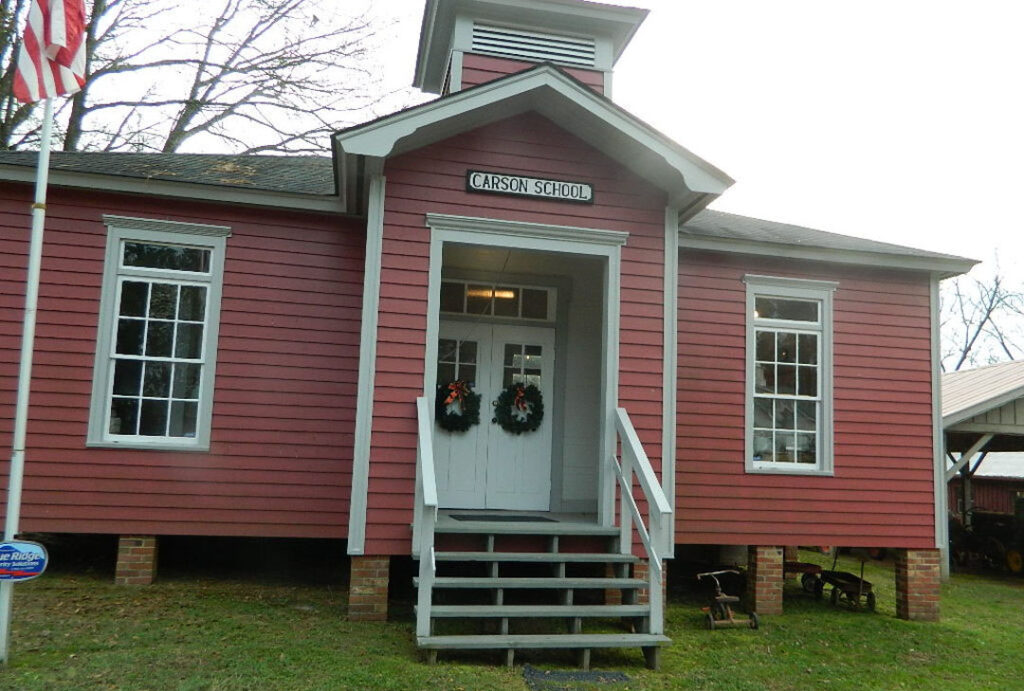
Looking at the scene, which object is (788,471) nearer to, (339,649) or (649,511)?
(649,511)

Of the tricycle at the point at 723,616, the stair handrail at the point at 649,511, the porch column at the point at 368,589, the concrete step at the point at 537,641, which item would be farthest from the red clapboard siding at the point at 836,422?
the porch column at the point at 368,589

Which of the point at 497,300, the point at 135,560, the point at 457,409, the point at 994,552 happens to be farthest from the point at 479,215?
the point at 994,552

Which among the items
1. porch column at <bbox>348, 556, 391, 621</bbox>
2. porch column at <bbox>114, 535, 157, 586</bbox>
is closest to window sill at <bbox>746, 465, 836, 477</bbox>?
porch column at <bbox>348, 556, 391, 621</bbox>

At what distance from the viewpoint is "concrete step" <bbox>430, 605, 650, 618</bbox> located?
5.61 metres

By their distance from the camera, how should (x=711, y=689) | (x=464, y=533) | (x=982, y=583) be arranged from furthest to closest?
1. (x=982, y=583)
2. (x=464, y=533)
3. (x=711, y=689)

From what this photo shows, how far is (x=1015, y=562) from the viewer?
1334 centimetres

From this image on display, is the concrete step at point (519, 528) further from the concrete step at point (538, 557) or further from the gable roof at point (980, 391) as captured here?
the gable roof at point (980, 391)

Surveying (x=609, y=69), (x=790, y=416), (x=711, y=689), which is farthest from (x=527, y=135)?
(x=711, y=689)

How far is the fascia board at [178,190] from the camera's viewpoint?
7340 mm

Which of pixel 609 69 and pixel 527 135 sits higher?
pixel 609 69

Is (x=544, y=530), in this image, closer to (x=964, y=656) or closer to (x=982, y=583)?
(x=964, y=656)

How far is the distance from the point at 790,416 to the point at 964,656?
8.84 ft

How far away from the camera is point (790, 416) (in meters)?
8.58

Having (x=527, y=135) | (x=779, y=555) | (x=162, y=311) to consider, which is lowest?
(x=779, y=555)
